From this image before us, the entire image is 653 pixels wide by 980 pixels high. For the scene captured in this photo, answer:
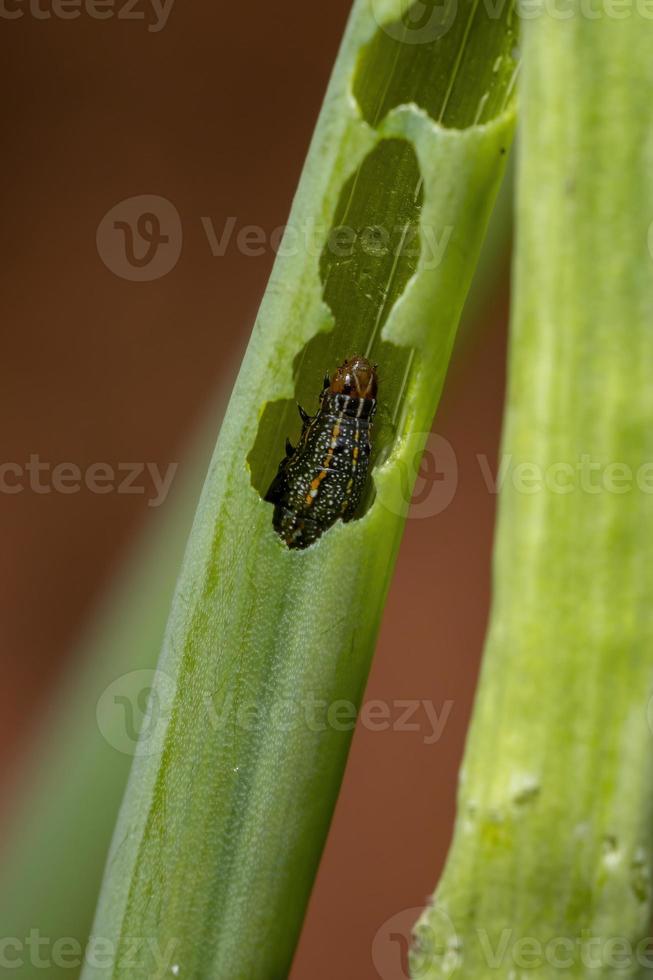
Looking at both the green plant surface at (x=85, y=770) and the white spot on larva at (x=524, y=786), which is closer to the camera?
the white spot on larva at (x=524, y=786)

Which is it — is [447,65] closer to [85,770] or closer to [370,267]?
[370,267]

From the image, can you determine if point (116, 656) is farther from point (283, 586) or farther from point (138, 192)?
point (138, 192)

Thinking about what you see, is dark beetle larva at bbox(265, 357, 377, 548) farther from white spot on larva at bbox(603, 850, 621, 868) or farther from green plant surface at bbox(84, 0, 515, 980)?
white spot on larva at bbox(603, 850, 621, 868)

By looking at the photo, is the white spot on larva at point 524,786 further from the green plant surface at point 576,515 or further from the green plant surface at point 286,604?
the green plant surface at point 286,604

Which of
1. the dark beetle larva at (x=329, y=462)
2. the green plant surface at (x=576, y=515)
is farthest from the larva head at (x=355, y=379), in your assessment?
the green plant surface at (x=576, y=515)

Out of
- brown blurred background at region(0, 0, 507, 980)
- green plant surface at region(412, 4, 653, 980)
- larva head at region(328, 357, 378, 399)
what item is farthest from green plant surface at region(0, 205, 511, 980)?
brown blurred background at region(0, 0, 507, 980)

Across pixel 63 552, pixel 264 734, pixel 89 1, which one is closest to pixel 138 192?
pixel 89 1

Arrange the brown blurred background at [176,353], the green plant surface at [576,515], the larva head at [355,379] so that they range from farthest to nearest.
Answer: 1. the brown blurred background at [176,353]
2. the larva head at [355,379]
3. the green plant surface at [576,515]
